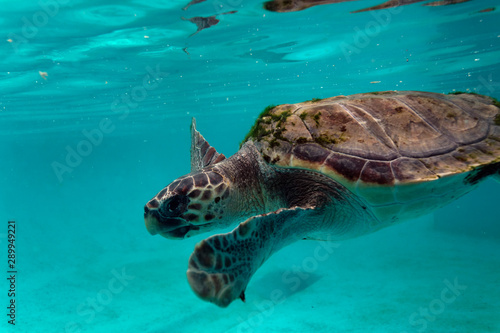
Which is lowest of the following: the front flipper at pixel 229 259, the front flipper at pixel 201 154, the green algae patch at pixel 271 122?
the front flipper at pixel 229 259

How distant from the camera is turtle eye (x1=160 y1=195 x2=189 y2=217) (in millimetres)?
3171

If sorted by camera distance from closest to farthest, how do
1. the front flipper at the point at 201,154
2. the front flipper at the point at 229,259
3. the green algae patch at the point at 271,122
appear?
the front flipper at the point at 229,259 < the green algae patch at the point at 271,122 < the front flipper at the point at 201,154

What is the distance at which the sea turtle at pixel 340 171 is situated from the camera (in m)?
3.18

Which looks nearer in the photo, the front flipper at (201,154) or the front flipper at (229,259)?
the front flipper at (229,259)

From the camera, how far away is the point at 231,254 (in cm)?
243

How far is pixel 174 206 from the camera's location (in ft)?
10.6

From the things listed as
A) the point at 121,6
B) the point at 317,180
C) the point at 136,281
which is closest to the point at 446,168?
the point at 317,180

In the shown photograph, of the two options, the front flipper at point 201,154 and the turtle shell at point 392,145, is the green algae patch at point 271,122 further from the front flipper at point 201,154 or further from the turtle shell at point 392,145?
the front flipper at point 201,154

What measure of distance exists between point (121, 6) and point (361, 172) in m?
7.83

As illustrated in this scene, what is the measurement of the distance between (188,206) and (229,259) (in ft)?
3.32

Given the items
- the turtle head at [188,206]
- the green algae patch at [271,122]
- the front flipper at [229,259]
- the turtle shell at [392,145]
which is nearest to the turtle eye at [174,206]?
the turtle head at [188,206]

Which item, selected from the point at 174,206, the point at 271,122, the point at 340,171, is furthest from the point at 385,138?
the point at 174,206

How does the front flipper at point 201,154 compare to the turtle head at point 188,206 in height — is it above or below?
above

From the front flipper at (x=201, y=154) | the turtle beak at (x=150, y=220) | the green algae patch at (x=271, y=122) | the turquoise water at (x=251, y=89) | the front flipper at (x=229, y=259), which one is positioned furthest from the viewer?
the turquoise water at (x=251, y=89)
